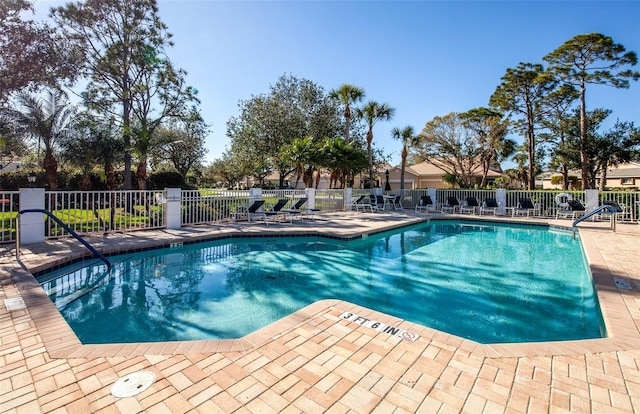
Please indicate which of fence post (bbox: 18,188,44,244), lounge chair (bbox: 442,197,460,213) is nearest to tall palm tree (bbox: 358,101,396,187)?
lounge chair (bbox: 442,197,460,213)

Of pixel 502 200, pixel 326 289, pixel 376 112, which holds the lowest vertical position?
pixel 326 289

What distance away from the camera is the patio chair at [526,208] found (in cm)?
1554

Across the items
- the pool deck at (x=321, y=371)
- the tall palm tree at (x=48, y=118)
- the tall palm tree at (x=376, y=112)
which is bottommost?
the pool deck at (x=321, y=371)

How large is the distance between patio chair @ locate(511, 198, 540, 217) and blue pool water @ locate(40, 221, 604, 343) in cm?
660

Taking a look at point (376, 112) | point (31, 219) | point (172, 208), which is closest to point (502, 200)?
point (376, 112)

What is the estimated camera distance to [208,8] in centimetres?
1146

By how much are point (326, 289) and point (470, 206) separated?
46.2 ft

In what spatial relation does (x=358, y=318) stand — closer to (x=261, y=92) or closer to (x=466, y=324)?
(x=466, y=324)

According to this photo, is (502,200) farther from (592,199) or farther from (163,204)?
(163,204)

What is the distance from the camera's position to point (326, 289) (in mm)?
5762

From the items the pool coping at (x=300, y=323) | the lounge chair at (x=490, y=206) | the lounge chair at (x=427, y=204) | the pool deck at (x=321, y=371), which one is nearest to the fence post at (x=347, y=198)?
the lounge chair at (x=427, y=204)

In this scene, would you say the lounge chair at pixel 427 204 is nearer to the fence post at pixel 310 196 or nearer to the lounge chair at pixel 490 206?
the lounge chair at pixel 490 206

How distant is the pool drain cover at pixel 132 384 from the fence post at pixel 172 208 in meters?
8.62

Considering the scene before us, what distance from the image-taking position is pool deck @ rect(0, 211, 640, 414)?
2.25 metres
